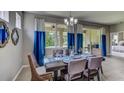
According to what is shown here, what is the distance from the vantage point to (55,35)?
6.78 metres

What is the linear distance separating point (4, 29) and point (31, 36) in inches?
115

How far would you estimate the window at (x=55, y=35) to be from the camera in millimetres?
6574

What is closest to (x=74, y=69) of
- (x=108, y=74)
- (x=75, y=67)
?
(x=75, y=67)

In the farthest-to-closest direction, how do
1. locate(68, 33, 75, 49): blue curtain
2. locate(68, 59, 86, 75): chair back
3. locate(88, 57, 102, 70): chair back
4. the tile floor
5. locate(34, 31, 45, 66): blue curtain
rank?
locate(68, 33, 75, 49): blue curtain → locate(34, 31, 45, 66): blue curtain → the tile floor → locate(88, 57, 102, 70): chair back → locate(68, 59, 86, 75): chair back

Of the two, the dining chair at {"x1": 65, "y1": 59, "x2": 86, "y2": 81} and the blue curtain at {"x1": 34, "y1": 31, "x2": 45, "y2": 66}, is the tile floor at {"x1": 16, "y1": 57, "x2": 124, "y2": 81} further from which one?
the dining chair at {"x1": 65, "y1": 59, "x2": 86, "y2": 81}

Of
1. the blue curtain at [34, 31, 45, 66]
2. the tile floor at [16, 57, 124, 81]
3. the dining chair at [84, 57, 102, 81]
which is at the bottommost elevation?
the tile floor at [16, 57, 124, 81]

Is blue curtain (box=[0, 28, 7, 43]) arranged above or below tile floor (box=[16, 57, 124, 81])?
above

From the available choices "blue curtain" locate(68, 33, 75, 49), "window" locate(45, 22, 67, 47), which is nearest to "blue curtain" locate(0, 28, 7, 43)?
"window" locate(45, 22, 67, 47)

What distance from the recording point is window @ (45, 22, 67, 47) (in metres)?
6.57

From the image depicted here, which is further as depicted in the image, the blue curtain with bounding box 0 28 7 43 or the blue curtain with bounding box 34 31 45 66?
the blue curtain with bounding box 34 31 45 66

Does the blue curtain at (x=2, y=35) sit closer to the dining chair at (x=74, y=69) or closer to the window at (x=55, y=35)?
the dining chair at (x=74, y=69)

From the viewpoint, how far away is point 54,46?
22.1ft

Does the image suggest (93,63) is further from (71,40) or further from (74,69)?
(71,40)
